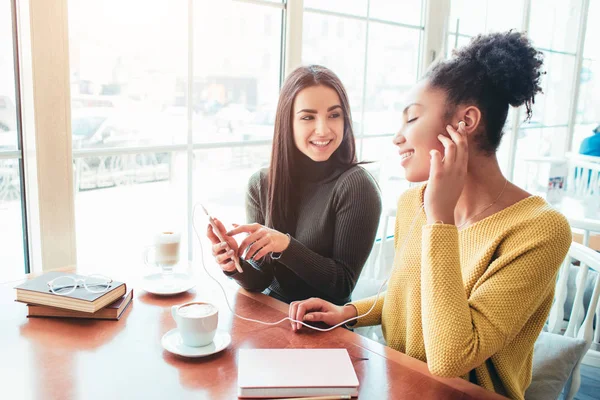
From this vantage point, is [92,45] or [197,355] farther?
[92,45]

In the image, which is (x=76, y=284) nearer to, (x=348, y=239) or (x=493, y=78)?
(x=348, y=239)

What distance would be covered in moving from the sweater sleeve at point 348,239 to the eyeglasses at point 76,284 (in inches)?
19.6

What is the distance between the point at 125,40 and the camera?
1820 millimetres

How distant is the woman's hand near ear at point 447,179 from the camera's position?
1.04 m

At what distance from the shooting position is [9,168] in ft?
5.32

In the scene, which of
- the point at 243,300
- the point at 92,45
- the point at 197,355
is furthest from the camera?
the point at 92,45

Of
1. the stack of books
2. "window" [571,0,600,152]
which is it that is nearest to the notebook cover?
the stack of books

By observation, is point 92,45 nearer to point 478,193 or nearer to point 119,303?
point 119,303

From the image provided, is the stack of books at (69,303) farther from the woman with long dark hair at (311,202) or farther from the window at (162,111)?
the window at (162,111)

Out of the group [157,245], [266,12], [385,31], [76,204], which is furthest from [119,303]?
[385,31]

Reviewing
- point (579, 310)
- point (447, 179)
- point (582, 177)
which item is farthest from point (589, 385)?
point (447, 179)

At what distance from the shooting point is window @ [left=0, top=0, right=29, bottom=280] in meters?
1.57

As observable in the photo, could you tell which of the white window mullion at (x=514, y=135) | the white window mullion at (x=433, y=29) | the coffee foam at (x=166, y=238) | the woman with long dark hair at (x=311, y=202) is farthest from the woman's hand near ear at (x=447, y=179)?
the white window mullion at (x=514, y=135)

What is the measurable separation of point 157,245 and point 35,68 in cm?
66
